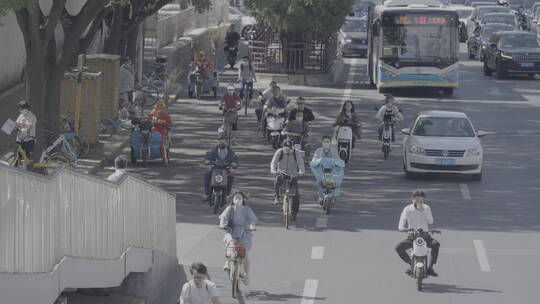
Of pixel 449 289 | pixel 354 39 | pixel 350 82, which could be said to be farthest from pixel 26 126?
pixel 354 39

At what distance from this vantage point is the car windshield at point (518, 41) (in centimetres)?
5129

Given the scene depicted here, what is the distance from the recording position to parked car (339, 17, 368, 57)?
61.9m

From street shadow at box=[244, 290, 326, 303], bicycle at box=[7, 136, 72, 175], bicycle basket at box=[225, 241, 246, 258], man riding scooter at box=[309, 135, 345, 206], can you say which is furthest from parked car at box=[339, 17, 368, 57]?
bicycle basket at box=[225, 241, 246, 258]

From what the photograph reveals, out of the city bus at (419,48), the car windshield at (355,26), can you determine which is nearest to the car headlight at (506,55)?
the city bus at (419,48)

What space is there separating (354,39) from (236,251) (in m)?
45.7

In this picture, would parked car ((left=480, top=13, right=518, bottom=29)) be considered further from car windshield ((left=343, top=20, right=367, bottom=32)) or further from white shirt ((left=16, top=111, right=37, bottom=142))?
white shirt ((left=16, top=111, right=37, bottom=142))

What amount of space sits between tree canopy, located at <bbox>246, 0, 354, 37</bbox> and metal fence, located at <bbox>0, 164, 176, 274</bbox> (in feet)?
103

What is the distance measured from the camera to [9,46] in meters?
40.4

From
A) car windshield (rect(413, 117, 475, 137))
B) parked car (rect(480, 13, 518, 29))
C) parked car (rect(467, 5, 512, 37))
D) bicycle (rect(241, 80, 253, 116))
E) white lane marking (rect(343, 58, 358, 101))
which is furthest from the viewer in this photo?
parked car (rect(467, 5, 512, 37))

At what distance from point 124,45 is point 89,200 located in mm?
27678

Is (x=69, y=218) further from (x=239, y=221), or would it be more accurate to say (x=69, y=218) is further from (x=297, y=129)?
(x=297, y=129)

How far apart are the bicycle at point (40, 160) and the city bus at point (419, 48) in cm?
2041

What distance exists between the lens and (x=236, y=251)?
56.4 feet

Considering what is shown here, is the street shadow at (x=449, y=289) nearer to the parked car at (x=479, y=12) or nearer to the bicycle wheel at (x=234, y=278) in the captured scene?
the bicycle wheel at (x=234, y=278)
